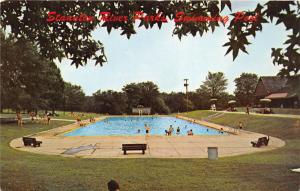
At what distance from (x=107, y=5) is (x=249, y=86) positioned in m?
84.9

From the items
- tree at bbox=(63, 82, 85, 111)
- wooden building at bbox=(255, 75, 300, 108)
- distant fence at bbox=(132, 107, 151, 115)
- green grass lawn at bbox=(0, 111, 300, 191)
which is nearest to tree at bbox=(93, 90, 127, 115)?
distant fence at bbox=(132, 107, 151, 115)

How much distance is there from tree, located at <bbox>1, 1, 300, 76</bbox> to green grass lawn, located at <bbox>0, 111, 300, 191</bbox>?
4.85 metres

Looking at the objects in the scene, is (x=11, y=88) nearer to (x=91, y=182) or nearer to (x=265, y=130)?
(x=265, y=130)

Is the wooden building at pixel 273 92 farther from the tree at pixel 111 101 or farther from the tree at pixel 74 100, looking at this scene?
the tree at pixel 74 100

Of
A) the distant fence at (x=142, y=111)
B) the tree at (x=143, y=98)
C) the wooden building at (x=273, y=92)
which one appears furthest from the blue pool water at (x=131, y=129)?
the tree at (x=143, y=98)

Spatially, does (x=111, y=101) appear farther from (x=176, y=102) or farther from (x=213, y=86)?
(x=213, y=86)

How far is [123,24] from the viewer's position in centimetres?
786

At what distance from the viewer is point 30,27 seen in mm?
8945

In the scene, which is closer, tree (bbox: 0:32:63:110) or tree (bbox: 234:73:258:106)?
tree (bbox: 0:32:63:110)

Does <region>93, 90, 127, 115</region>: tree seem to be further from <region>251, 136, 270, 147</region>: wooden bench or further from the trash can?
the trash can

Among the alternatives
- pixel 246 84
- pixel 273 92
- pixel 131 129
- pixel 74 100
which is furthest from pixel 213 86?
pixel 131 129

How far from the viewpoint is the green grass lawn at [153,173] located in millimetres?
12461

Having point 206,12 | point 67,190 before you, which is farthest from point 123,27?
point 67,190

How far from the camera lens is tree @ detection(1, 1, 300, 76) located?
5367mm
